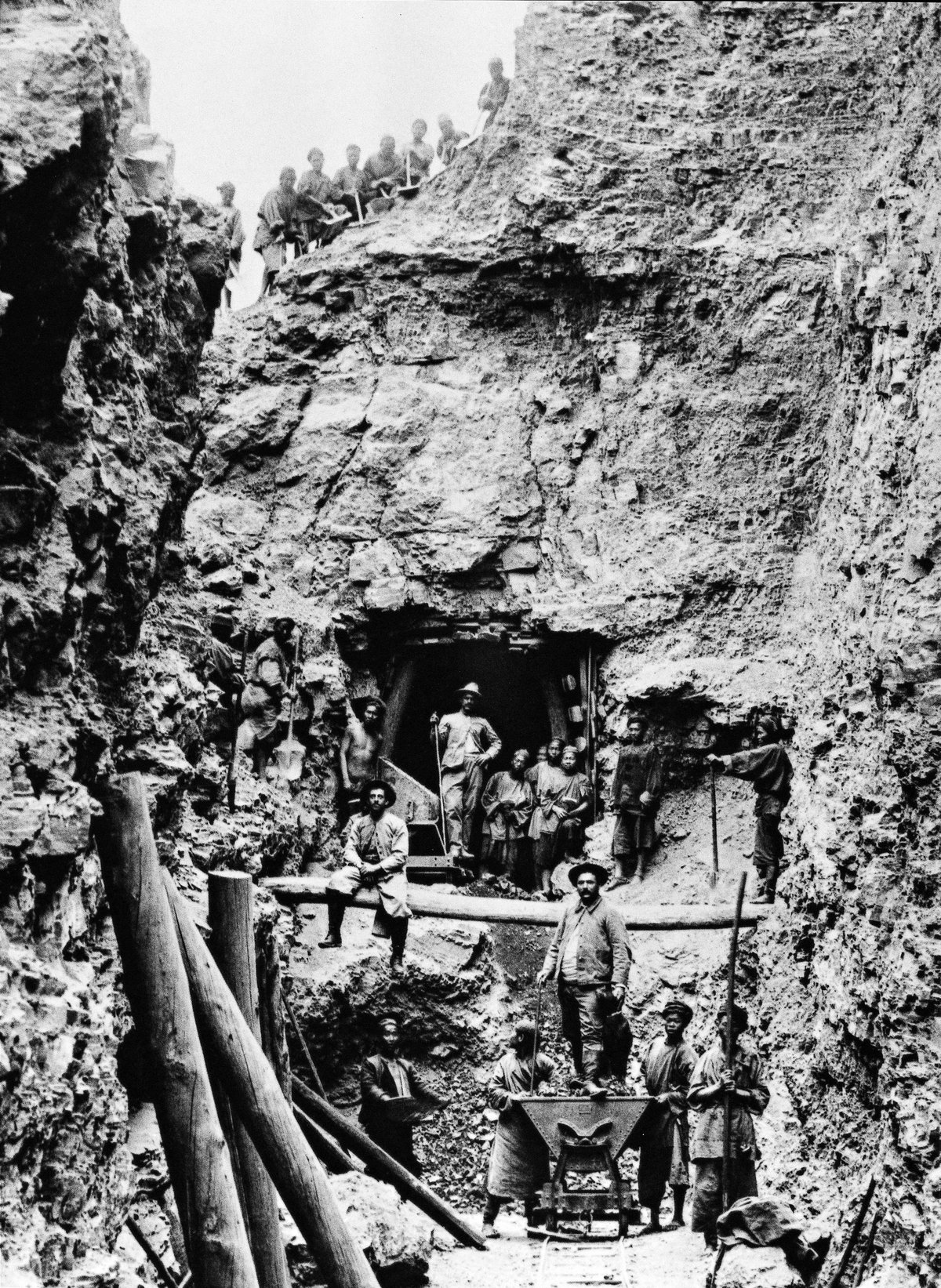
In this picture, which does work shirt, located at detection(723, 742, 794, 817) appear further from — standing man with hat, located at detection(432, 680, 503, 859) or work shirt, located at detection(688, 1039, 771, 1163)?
work shirt, located at detection(688, 1039, 771, 1163)

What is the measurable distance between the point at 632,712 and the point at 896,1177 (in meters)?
9.62

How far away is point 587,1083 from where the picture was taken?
36.5 feet

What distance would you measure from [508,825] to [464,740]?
3.94 feet

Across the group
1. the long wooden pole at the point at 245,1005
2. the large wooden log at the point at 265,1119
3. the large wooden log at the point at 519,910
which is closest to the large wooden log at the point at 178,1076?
the large wooden log at the point at 265,1119

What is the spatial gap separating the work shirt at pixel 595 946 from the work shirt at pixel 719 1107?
4.38ft

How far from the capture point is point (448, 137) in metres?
21.8

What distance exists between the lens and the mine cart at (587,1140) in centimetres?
1073

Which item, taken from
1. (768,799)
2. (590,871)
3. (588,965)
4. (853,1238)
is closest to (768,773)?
(768,799)

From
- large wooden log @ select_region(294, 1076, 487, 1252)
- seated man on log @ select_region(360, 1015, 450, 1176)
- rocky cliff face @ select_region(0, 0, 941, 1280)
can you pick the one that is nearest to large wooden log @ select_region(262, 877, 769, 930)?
rocky cliff face @ select_region(0, 0, 941, 1280)

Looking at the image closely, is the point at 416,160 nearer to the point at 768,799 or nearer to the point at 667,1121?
the point at 768,799

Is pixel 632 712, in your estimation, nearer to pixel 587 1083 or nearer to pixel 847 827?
pixel 847 827

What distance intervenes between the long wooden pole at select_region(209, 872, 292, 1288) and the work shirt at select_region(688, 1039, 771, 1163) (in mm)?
4977

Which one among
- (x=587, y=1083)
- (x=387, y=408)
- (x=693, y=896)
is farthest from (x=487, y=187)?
(x=587, y=1083)

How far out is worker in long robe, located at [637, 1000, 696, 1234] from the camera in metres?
10.9
